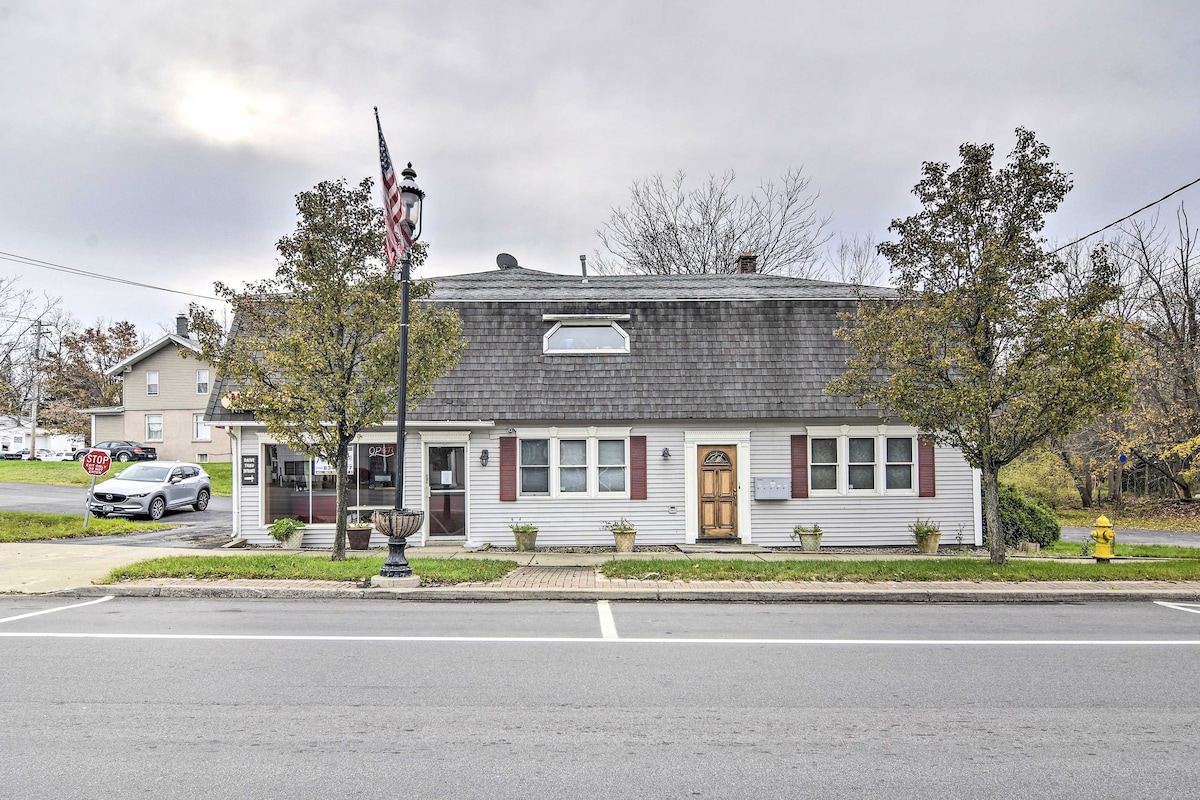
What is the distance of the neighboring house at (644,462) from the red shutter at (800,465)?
1.0 inches

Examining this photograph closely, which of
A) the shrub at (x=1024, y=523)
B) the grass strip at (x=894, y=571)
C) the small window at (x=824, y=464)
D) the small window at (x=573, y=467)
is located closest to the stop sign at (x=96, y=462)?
the small window at (x=573, y=467)

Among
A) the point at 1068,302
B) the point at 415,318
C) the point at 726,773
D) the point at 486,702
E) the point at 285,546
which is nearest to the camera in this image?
the point at 726,773

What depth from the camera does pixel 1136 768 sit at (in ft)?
14.9

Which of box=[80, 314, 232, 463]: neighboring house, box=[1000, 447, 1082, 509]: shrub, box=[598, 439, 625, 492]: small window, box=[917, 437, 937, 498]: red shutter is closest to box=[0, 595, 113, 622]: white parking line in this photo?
box=[598, 439, 625, 492]: small window

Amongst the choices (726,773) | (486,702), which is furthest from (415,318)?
(726,773)

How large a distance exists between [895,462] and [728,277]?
720cm

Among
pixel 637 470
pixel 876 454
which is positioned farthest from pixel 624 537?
pixel 876 454

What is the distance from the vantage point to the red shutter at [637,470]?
1612 centimetres

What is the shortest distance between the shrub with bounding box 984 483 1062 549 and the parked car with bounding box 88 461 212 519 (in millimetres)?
22250

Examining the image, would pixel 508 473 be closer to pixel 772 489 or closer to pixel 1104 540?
pixel 772 489

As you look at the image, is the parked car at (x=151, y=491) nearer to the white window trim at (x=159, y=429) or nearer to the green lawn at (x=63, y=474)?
the green lawn at (x=63, y=474)

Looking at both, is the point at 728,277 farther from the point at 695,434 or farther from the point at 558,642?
the point at 558,642

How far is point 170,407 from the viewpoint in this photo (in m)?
42.3

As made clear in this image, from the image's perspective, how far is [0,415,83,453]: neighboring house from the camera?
2537 inches
